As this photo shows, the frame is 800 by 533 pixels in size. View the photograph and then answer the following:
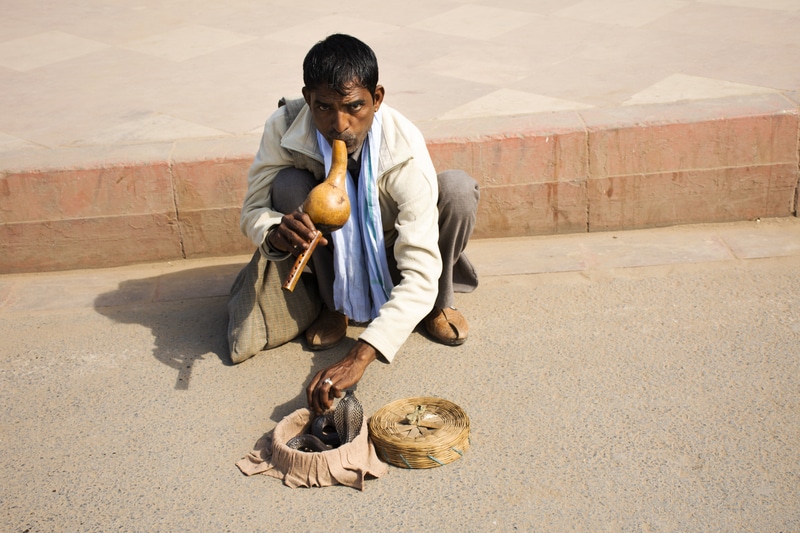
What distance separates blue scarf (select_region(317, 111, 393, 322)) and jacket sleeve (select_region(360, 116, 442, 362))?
0.07 meters

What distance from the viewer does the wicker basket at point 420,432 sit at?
8.44 ft

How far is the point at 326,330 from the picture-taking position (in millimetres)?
3295

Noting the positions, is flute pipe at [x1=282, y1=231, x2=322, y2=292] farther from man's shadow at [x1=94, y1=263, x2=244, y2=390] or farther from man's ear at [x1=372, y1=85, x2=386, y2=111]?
man's shadow at [x1=94, y1=263, x2=244, y2=390]

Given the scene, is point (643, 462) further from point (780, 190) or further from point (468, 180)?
point (780, 190)

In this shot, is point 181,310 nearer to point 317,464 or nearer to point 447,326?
point 447,326

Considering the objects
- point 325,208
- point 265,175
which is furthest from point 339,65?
point 265,175

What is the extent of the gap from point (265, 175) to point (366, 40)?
281 cm

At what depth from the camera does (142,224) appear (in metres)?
3.93

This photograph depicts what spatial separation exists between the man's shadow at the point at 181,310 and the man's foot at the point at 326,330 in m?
0.32

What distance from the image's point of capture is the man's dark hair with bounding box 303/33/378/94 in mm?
2717

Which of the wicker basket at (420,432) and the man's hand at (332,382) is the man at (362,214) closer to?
the man's hand at (332,382)

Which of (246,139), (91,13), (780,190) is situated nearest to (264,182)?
(246,139)

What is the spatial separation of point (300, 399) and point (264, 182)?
2.57ft

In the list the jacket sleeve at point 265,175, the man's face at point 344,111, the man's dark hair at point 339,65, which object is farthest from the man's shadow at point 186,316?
the man's dark hair at point 339,65
